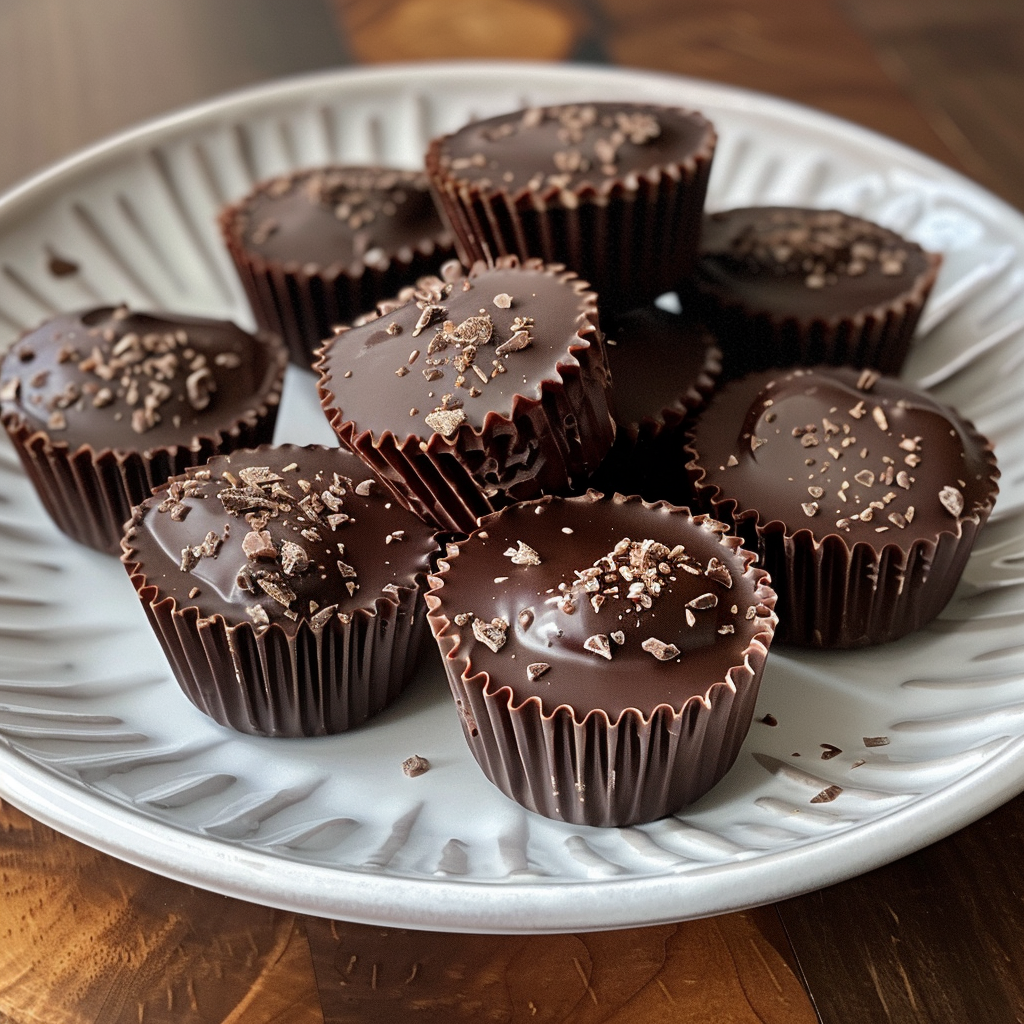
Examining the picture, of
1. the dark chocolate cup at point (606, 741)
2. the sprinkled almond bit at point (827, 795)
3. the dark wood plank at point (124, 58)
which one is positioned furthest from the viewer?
the dark wood plank at point (124, 58)

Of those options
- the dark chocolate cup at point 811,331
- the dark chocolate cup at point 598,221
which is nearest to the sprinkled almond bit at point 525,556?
the dark chocolate cup at point 598,221

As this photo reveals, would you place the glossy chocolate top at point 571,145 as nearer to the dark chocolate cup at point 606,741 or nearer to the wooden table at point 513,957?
the dark chocolate cup at point 606,741

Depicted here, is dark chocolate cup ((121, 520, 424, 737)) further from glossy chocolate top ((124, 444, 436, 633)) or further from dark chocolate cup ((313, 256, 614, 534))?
dark chocolate cup ((313, 256, 614, 534))


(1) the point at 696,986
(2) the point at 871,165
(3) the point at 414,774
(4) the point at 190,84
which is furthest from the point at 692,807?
(4) the point at 190,84

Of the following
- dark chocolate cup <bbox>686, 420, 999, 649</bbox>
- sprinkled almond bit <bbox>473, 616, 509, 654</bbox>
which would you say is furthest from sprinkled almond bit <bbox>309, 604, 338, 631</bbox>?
dark chocolate cup <bbox>686, 420, 999, 649</bbox>

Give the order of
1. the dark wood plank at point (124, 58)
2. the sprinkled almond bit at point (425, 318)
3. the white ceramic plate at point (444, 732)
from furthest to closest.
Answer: the dark wood plank at point (124, 58)
the sprinkled almond bit at point (425, 318)
the white ceramic plate at point (444, 732)

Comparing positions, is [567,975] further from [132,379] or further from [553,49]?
[553,49]

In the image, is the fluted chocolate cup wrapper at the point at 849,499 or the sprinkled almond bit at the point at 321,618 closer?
the sprinkled almond bit at the point at 321,618

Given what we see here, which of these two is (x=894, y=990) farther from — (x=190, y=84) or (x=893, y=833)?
(x=190, y=84)
